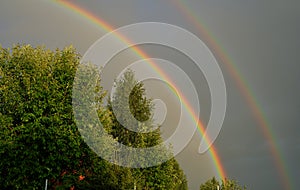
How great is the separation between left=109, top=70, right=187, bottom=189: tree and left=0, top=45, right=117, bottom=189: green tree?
13762 mm

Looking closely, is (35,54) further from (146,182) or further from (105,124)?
(146,182)

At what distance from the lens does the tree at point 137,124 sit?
49.2 meters

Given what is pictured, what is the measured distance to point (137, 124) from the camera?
165 ft

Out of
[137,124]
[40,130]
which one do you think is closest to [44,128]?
[40,130]

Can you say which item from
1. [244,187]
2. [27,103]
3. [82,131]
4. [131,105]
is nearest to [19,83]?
[27,103]

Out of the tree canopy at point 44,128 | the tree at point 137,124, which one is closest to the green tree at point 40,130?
the tree canopy at point 44,128

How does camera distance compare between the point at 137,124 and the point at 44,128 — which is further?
the point at 137,124

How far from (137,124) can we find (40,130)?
20298 mm

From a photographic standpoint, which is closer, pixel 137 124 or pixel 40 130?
pixel 40 130

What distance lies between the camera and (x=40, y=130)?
31.2 m

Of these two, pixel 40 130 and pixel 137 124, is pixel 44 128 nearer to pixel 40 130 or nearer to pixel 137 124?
pixel 40 130

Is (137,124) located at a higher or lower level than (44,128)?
higher

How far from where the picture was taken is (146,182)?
1980 inches

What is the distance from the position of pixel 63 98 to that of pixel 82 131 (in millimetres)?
3374
